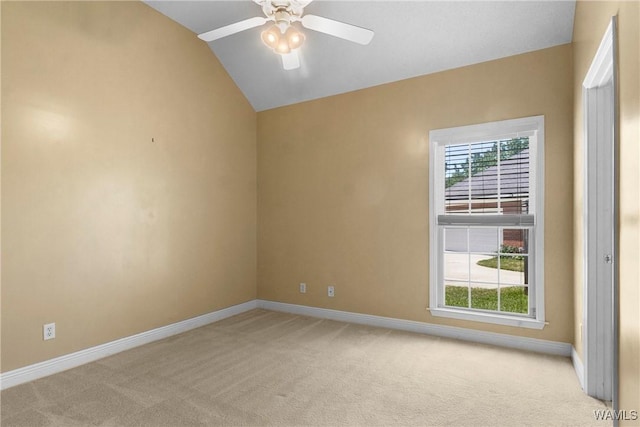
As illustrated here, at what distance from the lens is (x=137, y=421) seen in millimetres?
2074

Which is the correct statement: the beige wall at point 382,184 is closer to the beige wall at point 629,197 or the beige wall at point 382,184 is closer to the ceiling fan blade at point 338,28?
the beige wall at point 629,197

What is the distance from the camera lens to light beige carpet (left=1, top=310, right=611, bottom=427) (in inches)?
83.4

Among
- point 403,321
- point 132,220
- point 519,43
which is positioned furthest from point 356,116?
point 132,220

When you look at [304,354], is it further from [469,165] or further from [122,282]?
[469,165]

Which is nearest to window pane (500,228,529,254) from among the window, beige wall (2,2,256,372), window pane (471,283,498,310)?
the window

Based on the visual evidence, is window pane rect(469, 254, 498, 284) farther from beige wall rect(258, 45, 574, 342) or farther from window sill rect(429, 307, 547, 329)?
beige wall rect(258, 45, 574, 342)

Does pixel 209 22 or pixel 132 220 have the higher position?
pixel 209 22

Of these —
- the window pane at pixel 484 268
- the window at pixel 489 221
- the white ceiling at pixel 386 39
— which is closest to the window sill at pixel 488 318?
the window at pixel 489 221

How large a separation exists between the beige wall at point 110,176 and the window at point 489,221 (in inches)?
93.3

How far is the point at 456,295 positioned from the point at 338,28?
2806 millimetres

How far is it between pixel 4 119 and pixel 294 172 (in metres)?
2.68

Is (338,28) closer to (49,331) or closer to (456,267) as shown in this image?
(456,267)

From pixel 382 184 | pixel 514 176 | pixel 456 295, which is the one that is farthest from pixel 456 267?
pixel 382 184

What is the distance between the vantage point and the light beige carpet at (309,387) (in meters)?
2.12
